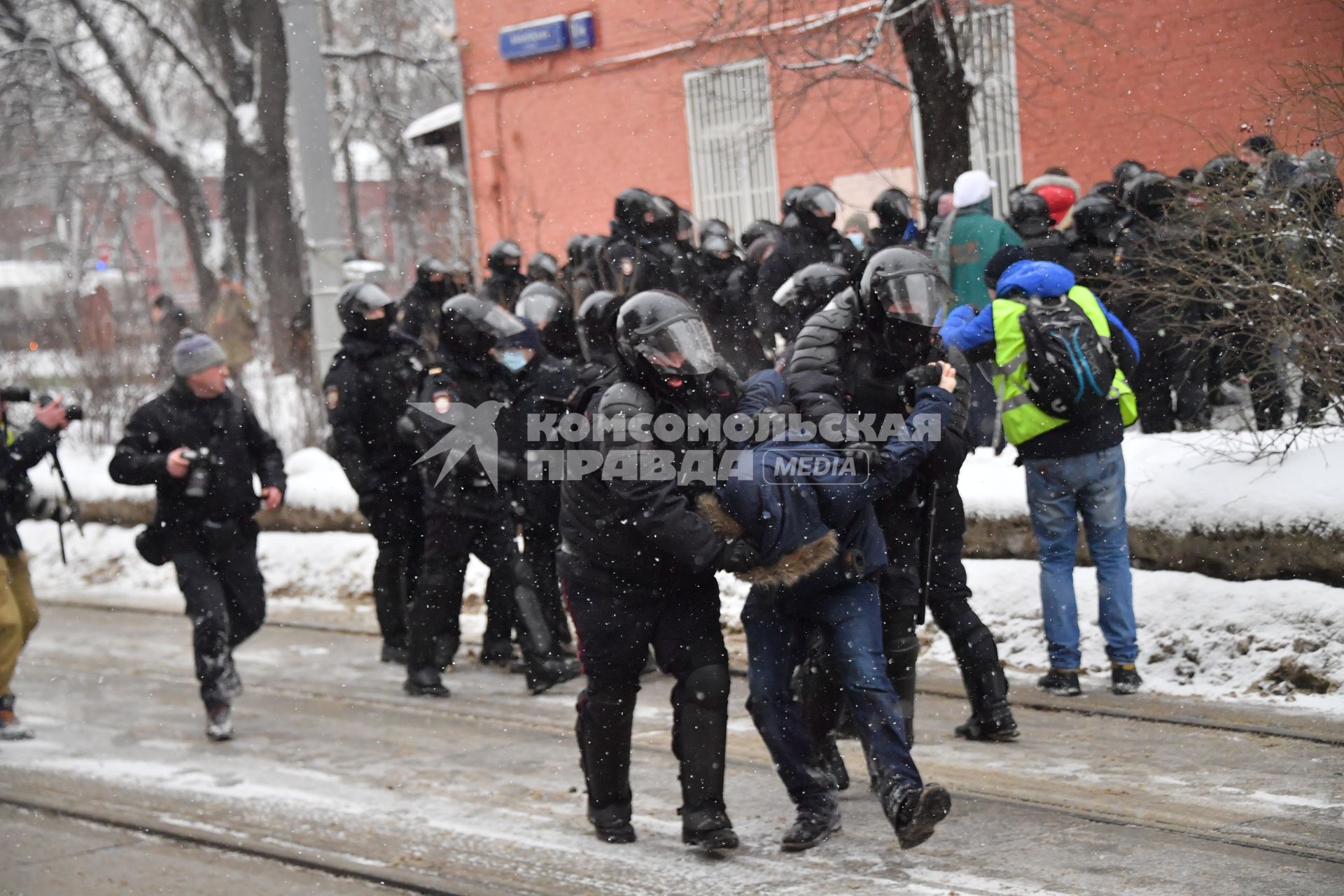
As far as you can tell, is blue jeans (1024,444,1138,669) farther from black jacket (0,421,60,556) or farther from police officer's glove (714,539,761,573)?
black jacket (0,421,60,556)

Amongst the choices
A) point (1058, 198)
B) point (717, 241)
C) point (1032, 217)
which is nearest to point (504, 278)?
point (717, 241)

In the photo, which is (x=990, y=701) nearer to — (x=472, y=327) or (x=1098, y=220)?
(x=472, y=327)

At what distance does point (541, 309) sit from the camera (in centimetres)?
952

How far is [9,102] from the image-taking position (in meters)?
26.2

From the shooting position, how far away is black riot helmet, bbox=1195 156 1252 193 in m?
8.53

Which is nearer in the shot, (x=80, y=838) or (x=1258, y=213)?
(x=80, y=838)

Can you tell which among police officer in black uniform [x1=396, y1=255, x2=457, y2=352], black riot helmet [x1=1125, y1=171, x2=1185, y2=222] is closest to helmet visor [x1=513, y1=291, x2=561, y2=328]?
police officer in black uniform [x1=396, y1=255, x2=457, y2=352]

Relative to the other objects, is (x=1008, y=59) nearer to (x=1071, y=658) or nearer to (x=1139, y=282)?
(x=1139, y=282)

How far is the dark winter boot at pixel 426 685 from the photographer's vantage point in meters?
9.16

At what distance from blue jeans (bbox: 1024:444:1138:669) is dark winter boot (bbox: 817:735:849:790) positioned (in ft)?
5.91

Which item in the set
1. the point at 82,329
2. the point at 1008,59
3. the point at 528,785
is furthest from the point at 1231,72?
the point at 82,329

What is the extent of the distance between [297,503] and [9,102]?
51.5 feet

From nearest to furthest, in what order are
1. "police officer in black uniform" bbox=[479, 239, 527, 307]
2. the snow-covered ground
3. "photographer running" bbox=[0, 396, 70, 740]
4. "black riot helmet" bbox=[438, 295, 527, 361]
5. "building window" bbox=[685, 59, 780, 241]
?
the snow-covered ground < "photographer running" bbox=[0, 396, 70, 740] < "black riot helmet" bbox=[438, 295, 527, 361] < "police officer in black uniform" bbox=[479, 239, 527, 307] < "building window" bbox=[685, 59, 780, 241]

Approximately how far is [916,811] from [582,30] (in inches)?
722
